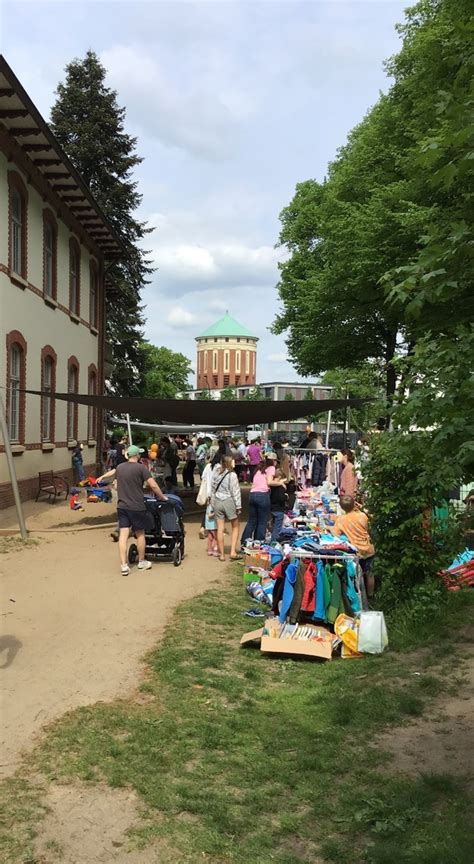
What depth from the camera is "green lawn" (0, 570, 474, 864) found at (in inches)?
134

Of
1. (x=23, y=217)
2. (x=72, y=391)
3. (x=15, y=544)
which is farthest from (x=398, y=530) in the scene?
(x=72, y=391)

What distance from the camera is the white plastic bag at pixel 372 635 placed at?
20.4ft

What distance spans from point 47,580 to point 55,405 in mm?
12603

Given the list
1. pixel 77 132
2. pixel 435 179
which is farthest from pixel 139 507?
pixel 77 132

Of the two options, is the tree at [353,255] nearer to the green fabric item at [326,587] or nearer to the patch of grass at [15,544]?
the patch of grass at [15,544]

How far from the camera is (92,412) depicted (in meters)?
26.6

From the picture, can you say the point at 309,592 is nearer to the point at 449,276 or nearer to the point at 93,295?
the point at 449,276

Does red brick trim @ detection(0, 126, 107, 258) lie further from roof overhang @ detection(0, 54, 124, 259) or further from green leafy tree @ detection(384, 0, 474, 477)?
green leafy tree @ detection(384, 0, 474, 477)

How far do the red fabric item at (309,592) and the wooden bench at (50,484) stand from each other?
476 inches

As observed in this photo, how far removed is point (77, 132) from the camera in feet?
103

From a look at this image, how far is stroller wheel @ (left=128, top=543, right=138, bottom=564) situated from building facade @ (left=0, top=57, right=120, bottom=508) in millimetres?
4105

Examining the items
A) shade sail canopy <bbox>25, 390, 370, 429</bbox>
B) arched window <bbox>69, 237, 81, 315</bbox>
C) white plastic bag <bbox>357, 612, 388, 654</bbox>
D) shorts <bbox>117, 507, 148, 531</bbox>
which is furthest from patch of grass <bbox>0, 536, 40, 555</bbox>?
arched window <bbox>69, 237, 81, 315</bbox>

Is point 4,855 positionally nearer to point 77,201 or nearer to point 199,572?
point 199,572

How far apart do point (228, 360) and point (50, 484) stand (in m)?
115
